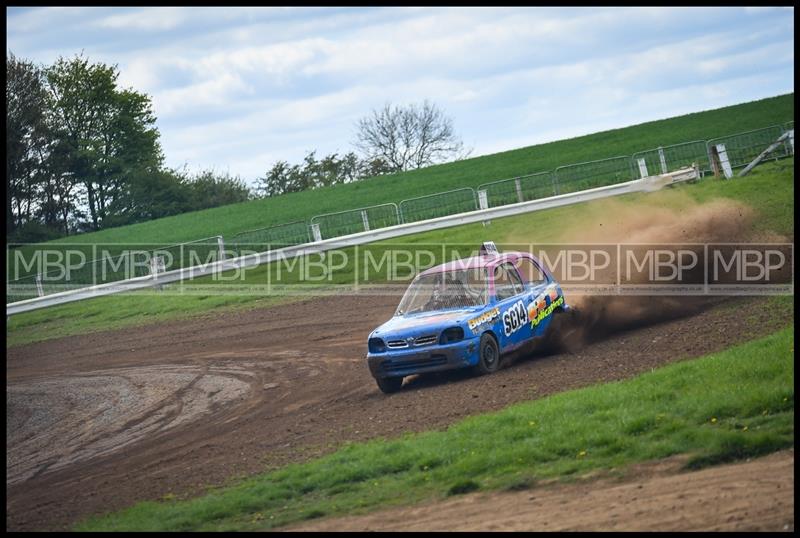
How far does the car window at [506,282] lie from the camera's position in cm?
1417

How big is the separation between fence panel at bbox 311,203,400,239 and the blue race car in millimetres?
13802

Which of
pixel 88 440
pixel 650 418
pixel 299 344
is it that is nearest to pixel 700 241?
pixel 299 344

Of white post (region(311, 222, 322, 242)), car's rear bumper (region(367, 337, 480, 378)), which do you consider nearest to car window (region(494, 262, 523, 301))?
car's rear bumper (region(367, 337, 480, 378))

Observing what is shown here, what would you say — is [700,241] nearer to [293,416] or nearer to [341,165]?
[293,416]

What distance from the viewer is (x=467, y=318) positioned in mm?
13320

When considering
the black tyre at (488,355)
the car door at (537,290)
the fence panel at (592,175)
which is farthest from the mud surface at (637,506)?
the fence panel at (592,175)

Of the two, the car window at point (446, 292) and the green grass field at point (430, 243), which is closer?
the car window at point (446, 292)

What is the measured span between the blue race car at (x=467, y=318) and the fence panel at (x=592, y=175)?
566 inches

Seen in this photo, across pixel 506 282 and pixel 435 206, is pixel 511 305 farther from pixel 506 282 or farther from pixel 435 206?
pixel 435 206

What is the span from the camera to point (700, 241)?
1719 centimetres

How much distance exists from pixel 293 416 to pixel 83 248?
90.0 ft

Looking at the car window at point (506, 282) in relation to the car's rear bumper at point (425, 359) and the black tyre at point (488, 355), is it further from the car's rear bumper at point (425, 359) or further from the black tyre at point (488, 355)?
the car's rear bumper at point (425, 359)

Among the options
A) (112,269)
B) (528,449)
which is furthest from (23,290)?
(528,449)

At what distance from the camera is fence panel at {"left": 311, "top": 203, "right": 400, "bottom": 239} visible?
2889 cm
